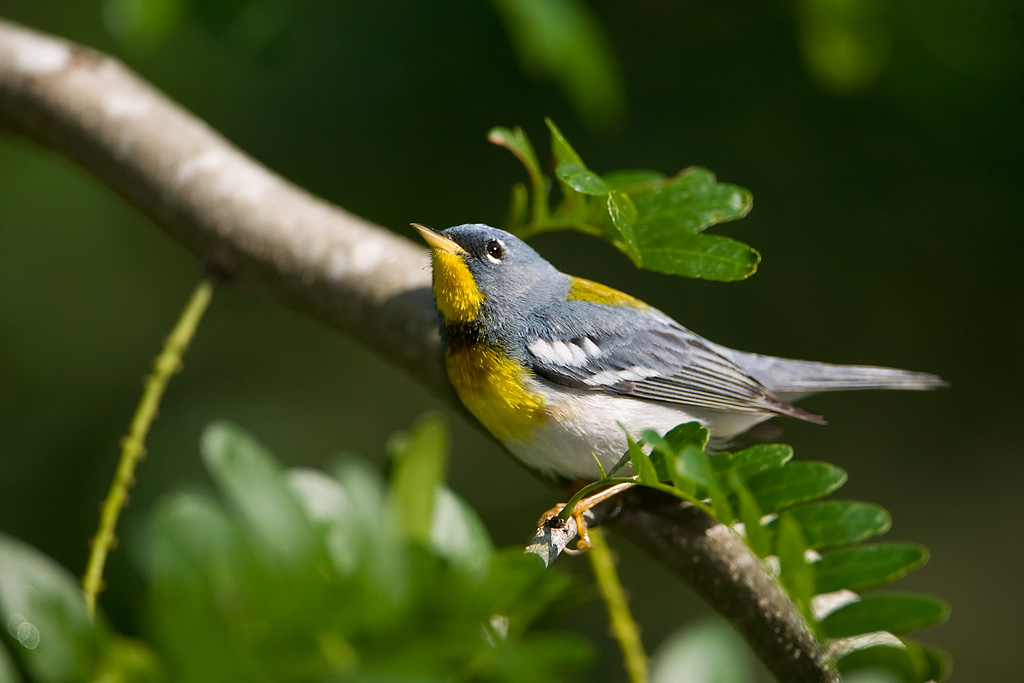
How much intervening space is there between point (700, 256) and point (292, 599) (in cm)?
137

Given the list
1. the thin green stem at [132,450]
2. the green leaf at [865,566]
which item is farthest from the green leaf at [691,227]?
the thin green stem at [132,450]

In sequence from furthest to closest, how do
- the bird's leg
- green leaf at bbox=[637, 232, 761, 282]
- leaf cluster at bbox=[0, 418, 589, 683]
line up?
the bird's leg → green leaf at bbox=[637, 232, 761, 282] → leaf cluster at bbox=[0, 418, 589, 683]

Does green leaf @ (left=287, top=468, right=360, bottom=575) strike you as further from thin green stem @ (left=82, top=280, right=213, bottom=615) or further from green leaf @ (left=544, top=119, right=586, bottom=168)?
green leaf @ (left=544, top=119, right=586, bottom=168)

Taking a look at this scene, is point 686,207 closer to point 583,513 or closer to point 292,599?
point 583,513

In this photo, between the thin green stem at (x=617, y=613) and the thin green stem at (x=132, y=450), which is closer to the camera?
the thin green stem at (x=132, y=450)

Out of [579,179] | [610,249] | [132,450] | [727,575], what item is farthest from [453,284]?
[610,249]

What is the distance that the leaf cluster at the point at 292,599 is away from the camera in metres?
0.95

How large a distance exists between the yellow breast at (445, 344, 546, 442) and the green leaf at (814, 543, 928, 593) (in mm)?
1133

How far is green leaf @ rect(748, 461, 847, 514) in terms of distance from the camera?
1.70 metres

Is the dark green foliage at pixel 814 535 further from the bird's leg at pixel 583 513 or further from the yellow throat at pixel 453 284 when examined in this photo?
the yellow throat at pixel 453 284

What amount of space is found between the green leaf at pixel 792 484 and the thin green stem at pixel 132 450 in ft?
4.45

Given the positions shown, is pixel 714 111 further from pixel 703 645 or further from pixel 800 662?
pixel 703 645

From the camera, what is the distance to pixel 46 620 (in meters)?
1.00

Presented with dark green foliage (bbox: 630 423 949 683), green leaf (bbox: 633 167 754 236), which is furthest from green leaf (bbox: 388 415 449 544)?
green leaf (bbox: 633 167 754 236)
